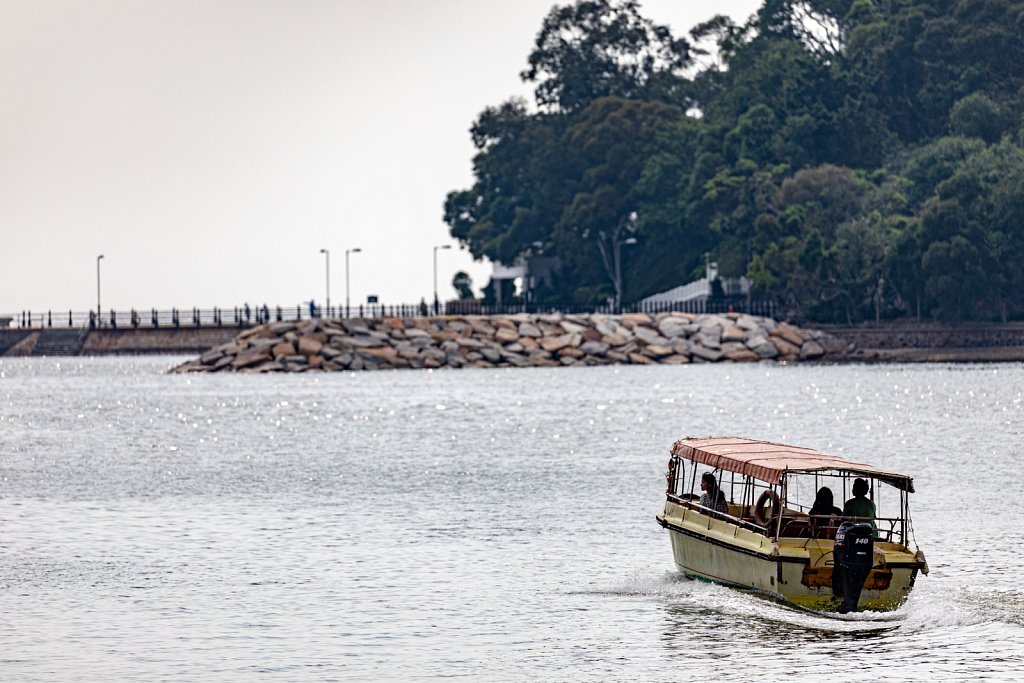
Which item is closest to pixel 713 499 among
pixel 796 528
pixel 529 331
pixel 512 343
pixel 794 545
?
pixel 796 528

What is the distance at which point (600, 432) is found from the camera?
70500 millimetres

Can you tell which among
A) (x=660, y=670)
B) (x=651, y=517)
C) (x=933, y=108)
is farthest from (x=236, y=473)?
(x=933, y=108)

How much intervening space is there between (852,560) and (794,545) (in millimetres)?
1174

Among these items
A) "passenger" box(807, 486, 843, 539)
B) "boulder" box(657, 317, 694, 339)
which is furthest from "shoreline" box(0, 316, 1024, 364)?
"passenger" box(807, 486, 843, 539)

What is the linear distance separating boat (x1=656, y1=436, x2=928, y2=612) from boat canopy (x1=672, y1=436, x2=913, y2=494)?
0.8 inches

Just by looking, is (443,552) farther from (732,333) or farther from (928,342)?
(732,333)

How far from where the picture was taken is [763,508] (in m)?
31.0

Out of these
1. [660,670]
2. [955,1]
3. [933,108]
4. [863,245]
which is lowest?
[660,670]

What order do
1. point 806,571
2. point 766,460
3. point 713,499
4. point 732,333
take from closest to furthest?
point 806,571 → point 766,460 → point 713,499 → point 732,333

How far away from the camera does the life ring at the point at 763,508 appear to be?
28984mm

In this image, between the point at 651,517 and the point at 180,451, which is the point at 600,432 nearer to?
the point at 180,451

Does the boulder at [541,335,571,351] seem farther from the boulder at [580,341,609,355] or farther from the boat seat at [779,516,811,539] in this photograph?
the boat seat at [779,516,811,539]

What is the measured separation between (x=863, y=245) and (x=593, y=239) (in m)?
40.4

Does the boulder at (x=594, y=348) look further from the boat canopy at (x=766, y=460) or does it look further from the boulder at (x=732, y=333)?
the boat canopy at (x=766, y=460)
